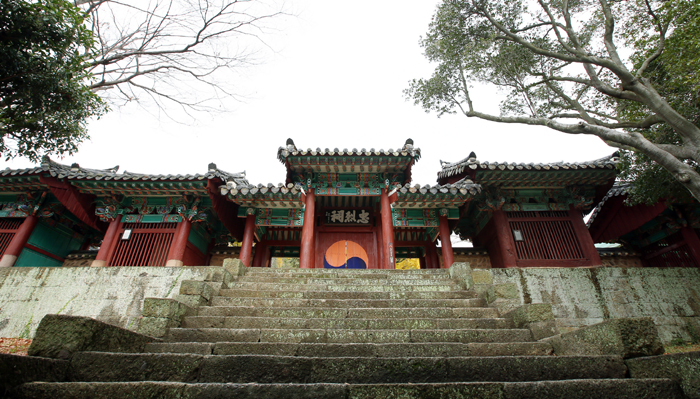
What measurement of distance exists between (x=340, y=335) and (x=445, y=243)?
6647 mm

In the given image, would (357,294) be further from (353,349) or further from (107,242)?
(107,242)

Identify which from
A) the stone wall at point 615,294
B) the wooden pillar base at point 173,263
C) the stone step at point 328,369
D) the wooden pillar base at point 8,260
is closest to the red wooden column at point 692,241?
the stone wall at point 615,294

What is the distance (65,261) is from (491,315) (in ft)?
48.3

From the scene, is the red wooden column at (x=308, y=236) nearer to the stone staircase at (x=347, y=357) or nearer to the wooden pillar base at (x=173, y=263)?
the stone staircase at (x=347, y=357)

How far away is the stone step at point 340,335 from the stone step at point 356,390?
155 cm

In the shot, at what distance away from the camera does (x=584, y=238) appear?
10.4 meters

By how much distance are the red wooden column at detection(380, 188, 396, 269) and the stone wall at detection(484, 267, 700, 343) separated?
2.92m

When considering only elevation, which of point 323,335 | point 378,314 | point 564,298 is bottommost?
point 323,335

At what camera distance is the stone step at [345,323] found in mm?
4488

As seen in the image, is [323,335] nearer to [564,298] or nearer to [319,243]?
[564,298]

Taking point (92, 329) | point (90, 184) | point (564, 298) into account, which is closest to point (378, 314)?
point (92, 329)

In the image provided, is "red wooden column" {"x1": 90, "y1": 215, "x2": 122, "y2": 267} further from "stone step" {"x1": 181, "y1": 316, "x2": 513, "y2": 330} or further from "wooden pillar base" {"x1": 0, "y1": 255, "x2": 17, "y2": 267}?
"stone step" {"x1": 181, "y1": 316, "x2": 513, "y2": 330}

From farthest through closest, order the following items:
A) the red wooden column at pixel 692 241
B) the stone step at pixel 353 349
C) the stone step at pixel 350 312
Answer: the red wooden column at pixel 692 241 < the stone step at pixel 350 312 < the stone step at pixel 353 349

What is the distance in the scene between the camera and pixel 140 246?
1021 cm
